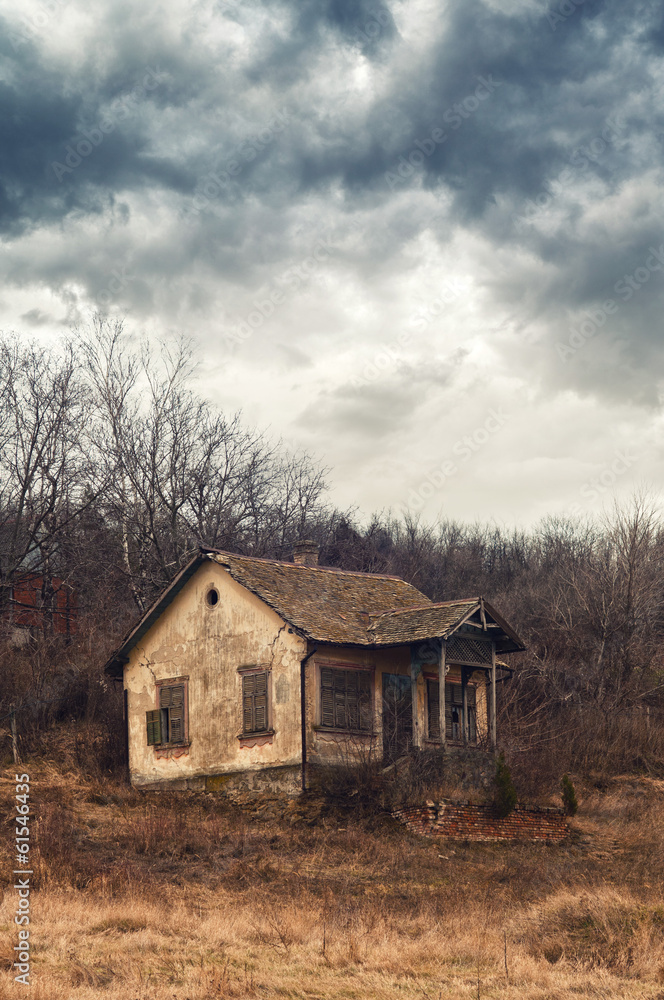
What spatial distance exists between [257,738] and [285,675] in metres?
1.66

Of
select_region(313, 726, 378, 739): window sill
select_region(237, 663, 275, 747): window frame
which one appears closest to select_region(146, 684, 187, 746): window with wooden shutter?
select_region(237, 663, 275, 747): window frame

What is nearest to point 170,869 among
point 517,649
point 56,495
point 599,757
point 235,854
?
point 235,854

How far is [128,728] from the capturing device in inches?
1146

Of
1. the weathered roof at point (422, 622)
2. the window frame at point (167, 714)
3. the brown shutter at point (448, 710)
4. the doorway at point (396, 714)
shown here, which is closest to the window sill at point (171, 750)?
the window frame at point (167, 714)

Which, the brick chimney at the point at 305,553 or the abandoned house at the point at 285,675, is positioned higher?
the brick chimney at the point at 305,553

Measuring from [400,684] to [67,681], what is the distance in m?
10.2

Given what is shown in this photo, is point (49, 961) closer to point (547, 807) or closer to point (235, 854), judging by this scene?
point (235, 854)

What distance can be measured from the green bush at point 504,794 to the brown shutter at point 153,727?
890cm

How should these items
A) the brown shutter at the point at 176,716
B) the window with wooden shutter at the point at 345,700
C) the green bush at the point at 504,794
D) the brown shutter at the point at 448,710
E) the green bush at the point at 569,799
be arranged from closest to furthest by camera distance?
the green bush at the point at 504,794 → the green bush at the point at 569,799 → the window with wooden shutter at the point at 345,700 → the brown shutter at the point at 448,710 → the brown shutter at the point at 176,716

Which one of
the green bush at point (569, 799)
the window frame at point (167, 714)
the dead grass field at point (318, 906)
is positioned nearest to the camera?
the dead grass field at point (318, 906)

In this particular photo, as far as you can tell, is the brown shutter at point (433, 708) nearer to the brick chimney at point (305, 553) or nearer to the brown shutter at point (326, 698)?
the brown shutter at point (326, 698)

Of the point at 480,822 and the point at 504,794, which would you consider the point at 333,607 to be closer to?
the point at 504,794

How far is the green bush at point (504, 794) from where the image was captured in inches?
954

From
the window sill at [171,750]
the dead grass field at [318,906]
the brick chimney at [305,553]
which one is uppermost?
the brick chimney at [305,553]
